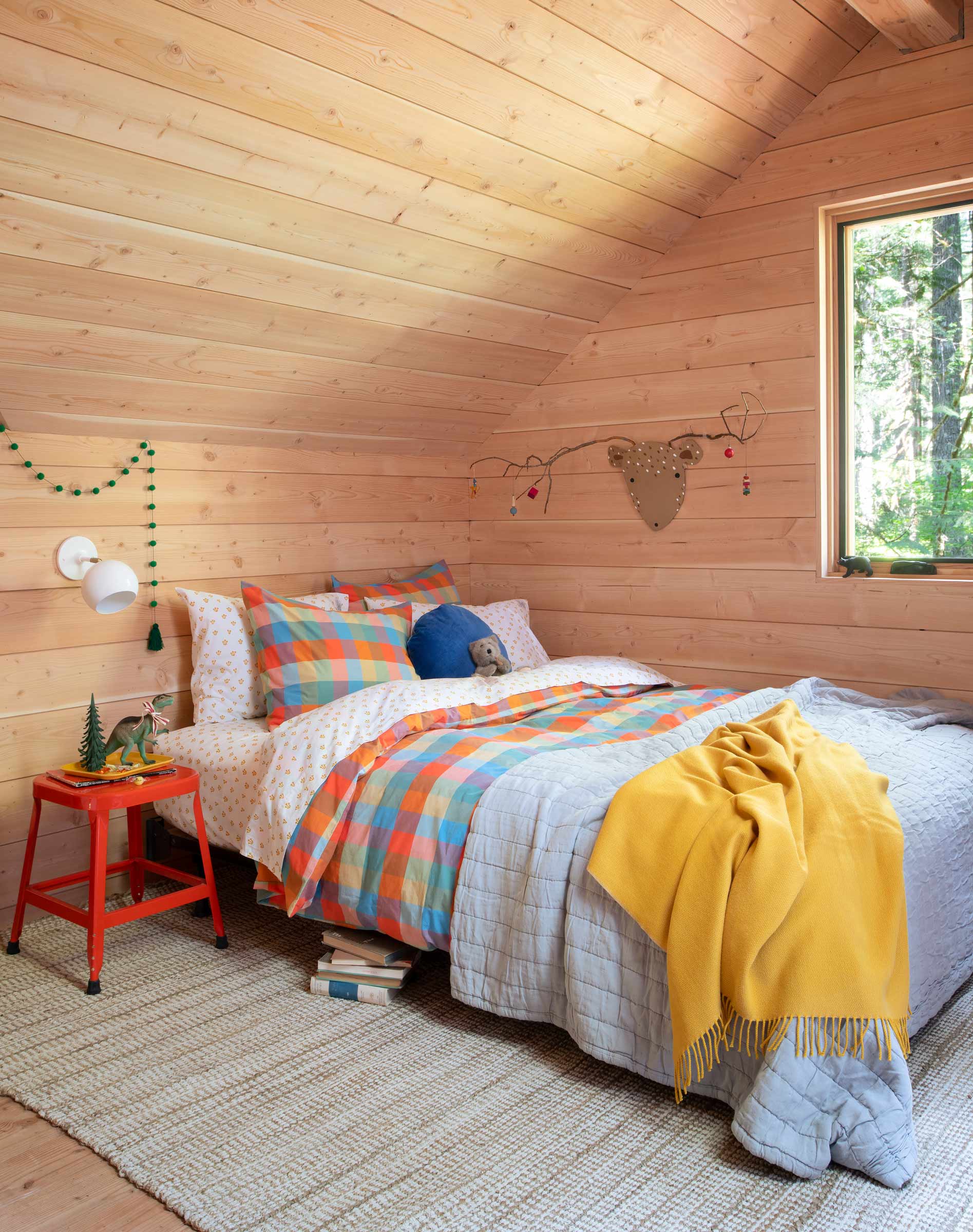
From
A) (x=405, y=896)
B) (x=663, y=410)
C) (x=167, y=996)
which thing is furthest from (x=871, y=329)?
(x=167, y=996)

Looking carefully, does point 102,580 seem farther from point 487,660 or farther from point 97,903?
point 487,660

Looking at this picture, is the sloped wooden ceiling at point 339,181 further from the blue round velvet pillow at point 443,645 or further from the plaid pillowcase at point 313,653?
the blue round velvet pillow at point 443,645

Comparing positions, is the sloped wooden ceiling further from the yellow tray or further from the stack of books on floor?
the stack of books on floor

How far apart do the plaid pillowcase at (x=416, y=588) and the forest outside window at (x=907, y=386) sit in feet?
4.61

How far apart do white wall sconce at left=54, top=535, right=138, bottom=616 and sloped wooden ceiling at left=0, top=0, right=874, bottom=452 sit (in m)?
0.36

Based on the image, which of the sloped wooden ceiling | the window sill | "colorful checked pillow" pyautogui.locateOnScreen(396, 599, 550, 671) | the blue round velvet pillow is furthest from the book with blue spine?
the window sill

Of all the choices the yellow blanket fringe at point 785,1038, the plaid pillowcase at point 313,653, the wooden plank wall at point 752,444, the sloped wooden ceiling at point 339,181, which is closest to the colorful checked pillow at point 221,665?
the plaid pillowcase at point 313,653

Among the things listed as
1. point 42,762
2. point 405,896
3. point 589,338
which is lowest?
point 405,896

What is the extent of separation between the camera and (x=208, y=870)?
2607 millimetres

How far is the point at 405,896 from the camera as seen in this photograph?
2285 millimetres

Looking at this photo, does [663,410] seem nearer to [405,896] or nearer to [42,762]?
[405,896]

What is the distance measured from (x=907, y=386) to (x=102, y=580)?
2426 millimetres

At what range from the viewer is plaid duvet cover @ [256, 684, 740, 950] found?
227 centimetres

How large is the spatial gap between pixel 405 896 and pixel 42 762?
1.23 m
